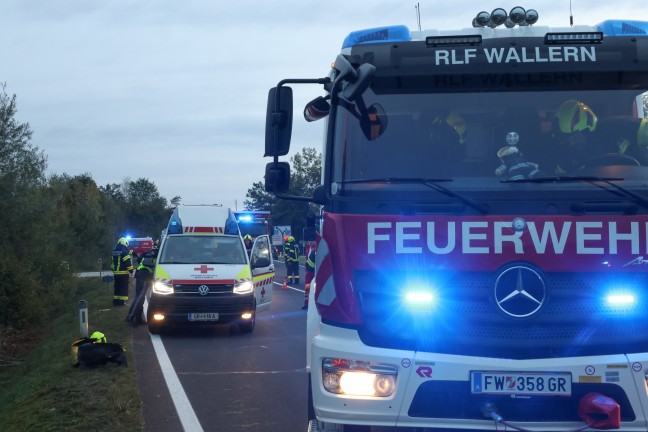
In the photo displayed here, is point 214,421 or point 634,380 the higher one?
point 634,380

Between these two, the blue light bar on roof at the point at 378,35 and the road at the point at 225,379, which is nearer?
the blue light bar on roof at the point at 378,35

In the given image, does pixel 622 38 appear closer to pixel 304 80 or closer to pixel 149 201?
pixel 304 80

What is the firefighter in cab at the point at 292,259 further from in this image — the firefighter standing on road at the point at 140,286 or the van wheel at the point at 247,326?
the van wheel at the point at 247,326

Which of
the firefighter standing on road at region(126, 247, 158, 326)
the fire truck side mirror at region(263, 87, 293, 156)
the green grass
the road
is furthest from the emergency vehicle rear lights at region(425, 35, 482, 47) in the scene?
the firefighter standing on road at region(126, 247, 158, 326)

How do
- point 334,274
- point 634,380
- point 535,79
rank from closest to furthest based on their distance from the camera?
point 634,380 < point 334,274 < point 535,79

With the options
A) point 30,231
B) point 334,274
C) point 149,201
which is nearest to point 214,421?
point 334,274

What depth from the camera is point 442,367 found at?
4.64 m

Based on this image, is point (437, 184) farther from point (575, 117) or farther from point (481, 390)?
point (481, 390)

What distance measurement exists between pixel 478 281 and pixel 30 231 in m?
24.6

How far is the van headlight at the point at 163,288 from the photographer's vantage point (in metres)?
14.4

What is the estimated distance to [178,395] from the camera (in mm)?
9375

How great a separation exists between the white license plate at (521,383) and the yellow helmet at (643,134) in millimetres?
1698

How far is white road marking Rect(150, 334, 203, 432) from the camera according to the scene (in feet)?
26.1

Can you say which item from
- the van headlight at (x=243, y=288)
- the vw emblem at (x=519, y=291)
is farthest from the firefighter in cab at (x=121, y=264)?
the vw emblem at (x=519, y=291)
